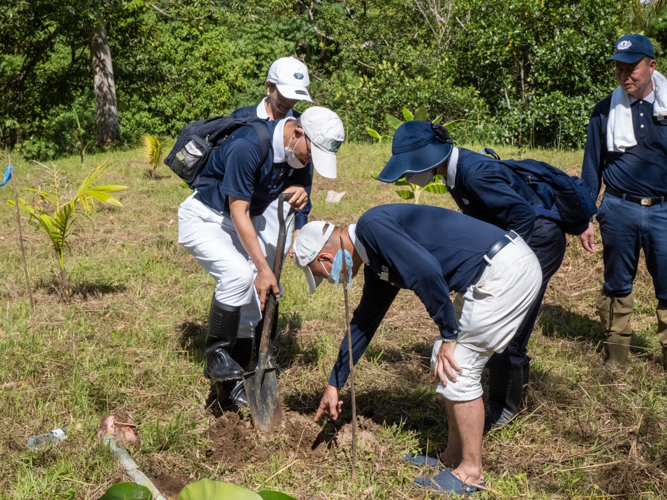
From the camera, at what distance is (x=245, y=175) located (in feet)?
11.4

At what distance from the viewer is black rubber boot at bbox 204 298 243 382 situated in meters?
3.68

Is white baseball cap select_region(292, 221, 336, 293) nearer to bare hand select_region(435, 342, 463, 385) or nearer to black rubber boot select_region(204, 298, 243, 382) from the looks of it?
bare hand select_region(435, 342, 463, 385)

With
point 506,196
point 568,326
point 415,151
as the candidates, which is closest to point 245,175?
point 415,151

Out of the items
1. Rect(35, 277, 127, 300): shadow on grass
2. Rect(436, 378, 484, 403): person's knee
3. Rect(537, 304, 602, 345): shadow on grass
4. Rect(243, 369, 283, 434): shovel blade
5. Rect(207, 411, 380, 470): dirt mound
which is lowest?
Rect(537, 304, 602, 345): shadow on grass

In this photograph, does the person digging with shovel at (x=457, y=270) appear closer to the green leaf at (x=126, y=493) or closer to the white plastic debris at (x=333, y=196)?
the green leaf at (x=126, y=493)

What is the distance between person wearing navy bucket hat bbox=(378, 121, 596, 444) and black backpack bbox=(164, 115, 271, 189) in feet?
3.46

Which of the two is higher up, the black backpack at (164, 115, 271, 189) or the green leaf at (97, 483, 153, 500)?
the black backpack at (164, 115, 271, 189)

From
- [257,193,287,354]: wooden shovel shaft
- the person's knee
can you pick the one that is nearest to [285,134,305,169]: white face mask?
[257,193,287,354]: wooden shovel shaft

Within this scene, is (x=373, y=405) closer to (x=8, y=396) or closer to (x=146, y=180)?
(x=8, y=396)

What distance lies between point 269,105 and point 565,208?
2.13 meters

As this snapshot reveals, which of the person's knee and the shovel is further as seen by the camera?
the shovel

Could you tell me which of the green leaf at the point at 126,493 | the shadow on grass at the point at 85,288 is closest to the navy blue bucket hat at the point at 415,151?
the green leaf at the point at 126,493

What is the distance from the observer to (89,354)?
4.32 m

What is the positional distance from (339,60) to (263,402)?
1881cm
